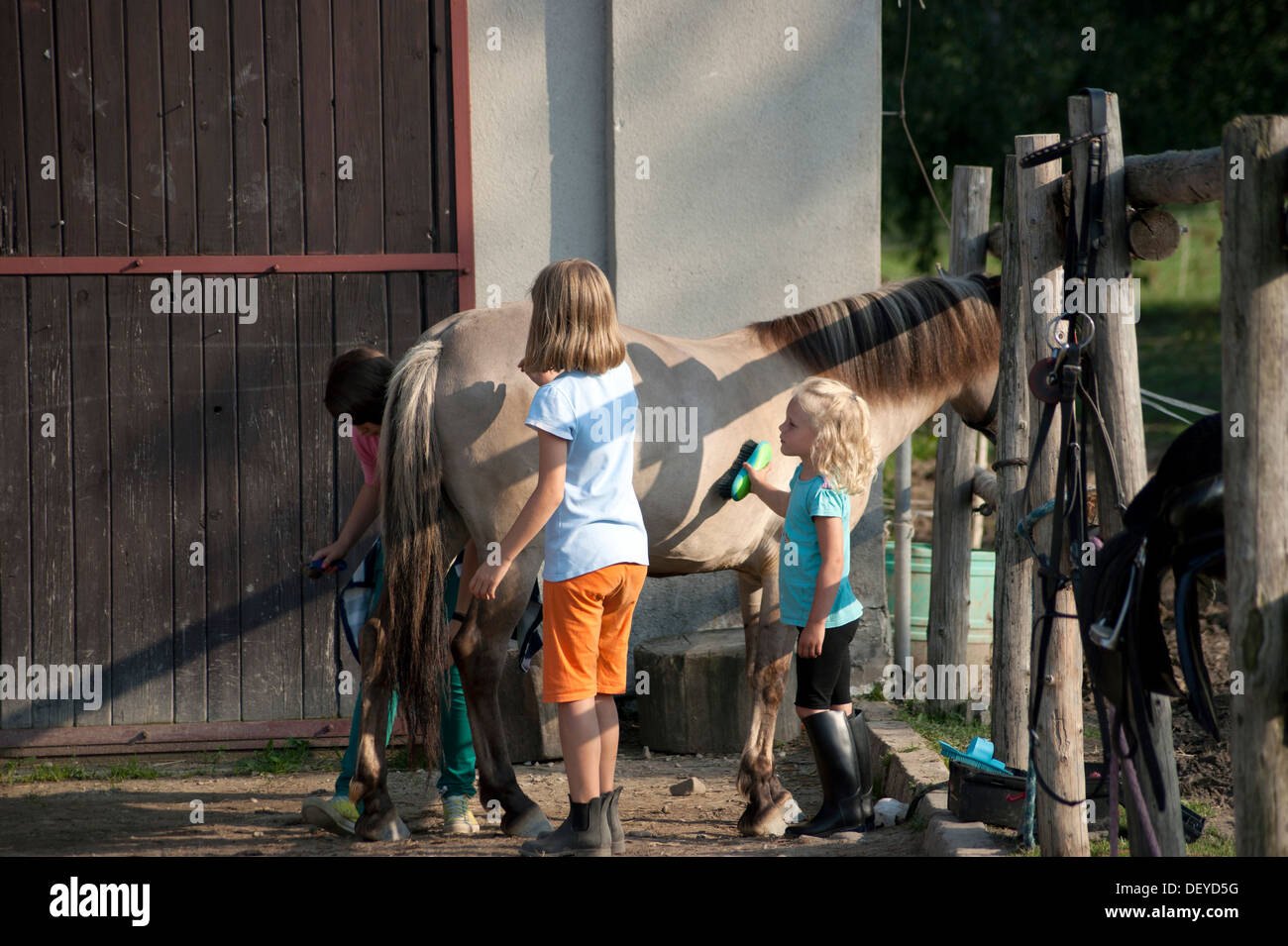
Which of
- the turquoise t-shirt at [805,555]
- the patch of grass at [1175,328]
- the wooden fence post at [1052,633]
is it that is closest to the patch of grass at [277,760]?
the turquoise t-shirt at [805,555]

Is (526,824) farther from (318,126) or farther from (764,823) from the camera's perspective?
(318,126)

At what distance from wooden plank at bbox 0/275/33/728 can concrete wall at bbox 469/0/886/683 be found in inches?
74.3

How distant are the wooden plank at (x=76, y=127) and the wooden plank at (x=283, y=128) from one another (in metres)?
0.71

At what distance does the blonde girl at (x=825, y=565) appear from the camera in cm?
356

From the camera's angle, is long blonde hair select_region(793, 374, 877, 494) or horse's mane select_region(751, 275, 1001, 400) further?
horse's mane select_region(751, 275, 1001, 400)

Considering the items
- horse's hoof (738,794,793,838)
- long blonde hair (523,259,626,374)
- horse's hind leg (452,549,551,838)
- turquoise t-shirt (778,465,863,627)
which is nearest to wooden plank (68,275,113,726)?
horse's hind leg (452,549,551,838)

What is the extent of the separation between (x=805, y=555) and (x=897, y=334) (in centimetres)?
110

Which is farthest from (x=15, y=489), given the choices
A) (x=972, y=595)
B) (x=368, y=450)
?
(x=972, y=595)

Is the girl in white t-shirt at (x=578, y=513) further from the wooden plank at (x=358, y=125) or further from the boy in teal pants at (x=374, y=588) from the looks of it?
the wooden plank at (x=358, y=125)

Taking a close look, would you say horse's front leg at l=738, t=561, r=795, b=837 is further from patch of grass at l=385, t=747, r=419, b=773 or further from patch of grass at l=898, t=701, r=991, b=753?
patch of grass at l=385, t=747, r=419, b=773

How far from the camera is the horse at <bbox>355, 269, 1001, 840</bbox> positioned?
12.3ft

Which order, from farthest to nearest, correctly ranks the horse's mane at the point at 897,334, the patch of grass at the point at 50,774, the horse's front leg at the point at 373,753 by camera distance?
the patch of grass at the point at 50,774 → the horse's mane at the point at 897,334 → the horse's front leg at the point at 373,753

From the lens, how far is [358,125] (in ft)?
16.1
